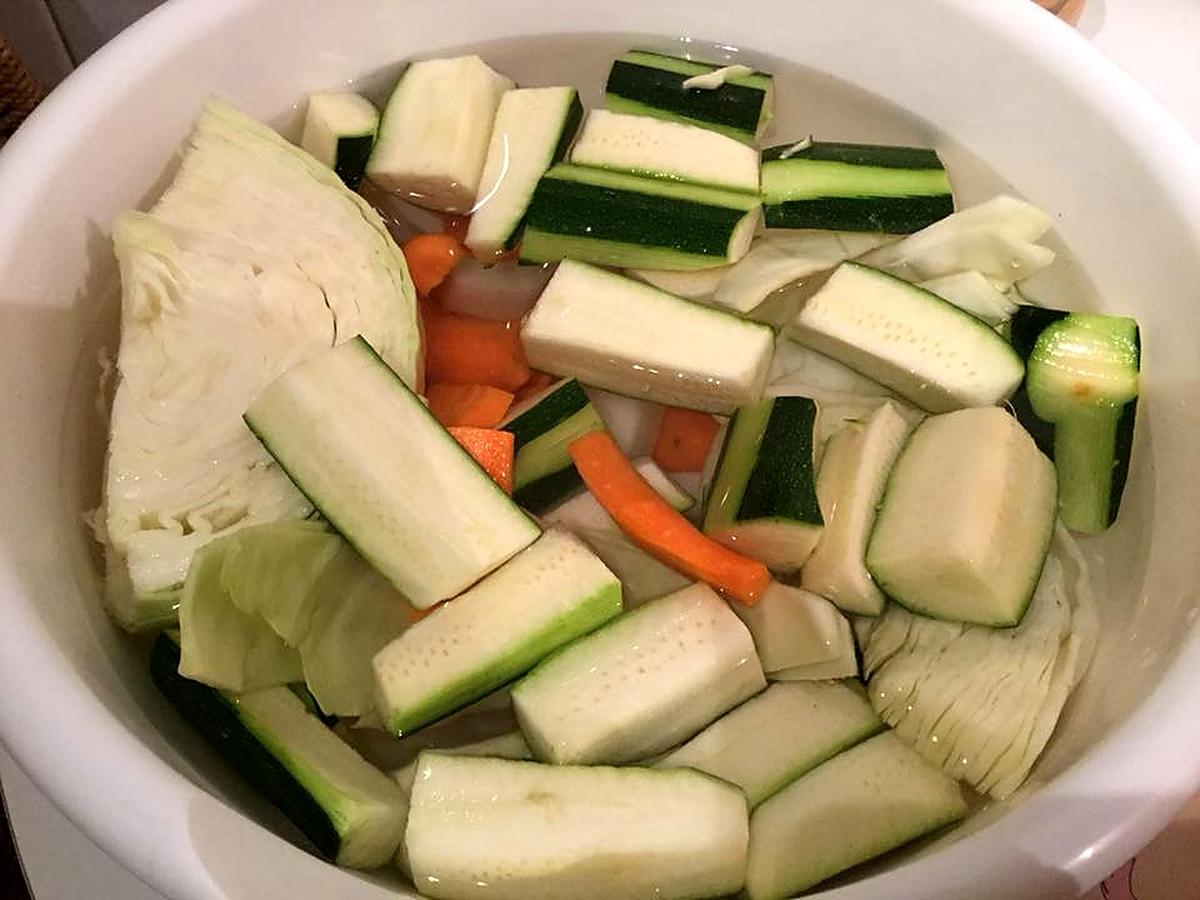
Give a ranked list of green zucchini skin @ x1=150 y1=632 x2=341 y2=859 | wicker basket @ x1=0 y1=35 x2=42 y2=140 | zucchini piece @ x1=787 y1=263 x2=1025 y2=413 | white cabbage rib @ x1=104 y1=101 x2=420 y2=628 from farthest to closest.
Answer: wicker basket @ x1=0 y1=35 x2=42 y2=140 < zucchini piece @ x1=787 y1=263 x2=1025 y2=413 < white cabbage rib @ x1=104 y1=101 x2=420 y2=628 < green zucchini skin @ x1=150 y1=632 x2=341 y2=859

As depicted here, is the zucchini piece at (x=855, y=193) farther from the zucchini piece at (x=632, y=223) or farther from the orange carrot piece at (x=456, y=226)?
the orange carrot piece at (x=456, y=226)

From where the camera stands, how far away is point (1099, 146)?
97 cm

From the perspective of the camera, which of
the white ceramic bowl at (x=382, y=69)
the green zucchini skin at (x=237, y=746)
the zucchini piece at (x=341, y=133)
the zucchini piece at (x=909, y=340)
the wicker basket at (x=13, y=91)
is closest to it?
the white ceramic bowl at (x=382, y=69)

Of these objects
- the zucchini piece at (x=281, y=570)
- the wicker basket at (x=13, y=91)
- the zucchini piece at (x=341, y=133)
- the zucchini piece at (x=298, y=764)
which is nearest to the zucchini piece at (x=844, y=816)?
the zucchini piece at (x=298, y=764)

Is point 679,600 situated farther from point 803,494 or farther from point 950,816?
point 950,816

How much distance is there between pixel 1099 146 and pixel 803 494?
1.35ft

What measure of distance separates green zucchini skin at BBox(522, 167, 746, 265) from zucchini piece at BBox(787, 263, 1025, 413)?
111 millimetres

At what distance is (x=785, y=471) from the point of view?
0.90m

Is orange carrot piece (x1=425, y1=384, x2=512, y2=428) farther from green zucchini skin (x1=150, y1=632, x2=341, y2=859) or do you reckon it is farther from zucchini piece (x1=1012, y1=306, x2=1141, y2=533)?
zucchini piece (x1=1012, y1=306, x2=1141, y2=533)

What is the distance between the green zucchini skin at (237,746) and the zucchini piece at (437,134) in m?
0.50

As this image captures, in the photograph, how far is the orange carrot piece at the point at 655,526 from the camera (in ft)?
3.01

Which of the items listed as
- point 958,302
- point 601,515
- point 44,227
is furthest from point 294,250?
point 958,302

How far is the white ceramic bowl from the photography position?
657 mm

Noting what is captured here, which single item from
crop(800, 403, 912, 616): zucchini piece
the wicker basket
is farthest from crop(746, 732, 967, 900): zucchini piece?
the wicker basket
